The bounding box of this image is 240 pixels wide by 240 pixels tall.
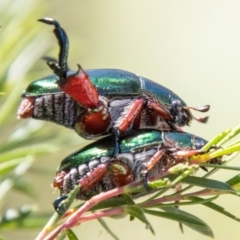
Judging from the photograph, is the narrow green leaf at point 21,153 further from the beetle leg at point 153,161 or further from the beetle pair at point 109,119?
the beetle leg at point 153,161

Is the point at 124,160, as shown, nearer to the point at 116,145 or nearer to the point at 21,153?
the point at 116,145

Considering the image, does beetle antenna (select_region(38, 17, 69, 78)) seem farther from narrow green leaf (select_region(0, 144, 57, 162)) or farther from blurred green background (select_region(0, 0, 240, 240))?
blurred green background (select_region(0, 0, 240, 240))

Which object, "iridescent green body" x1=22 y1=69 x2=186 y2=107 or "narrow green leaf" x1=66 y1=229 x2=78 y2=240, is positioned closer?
"narrow green leaf" x1=66 y1=229 x2=78 y2=240

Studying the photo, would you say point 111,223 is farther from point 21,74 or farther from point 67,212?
point 67,212

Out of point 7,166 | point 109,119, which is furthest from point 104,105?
point 7,166

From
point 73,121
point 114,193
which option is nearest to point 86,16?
point 73,121

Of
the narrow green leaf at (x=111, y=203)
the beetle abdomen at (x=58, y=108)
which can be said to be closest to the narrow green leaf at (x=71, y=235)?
the narrow green leaf at (x=111, y=203)

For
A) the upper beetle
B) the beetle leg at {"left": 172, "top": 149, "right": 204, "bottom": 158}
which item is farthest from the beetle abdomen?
the beetle leg at {"left": 172, "top": 149, "right": 204, "bottom": 158}
